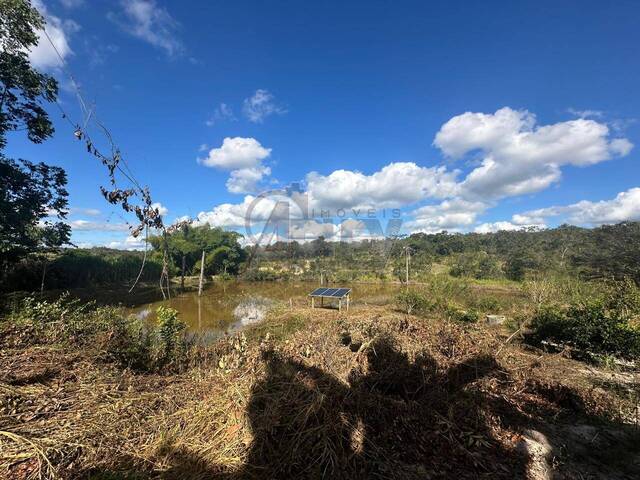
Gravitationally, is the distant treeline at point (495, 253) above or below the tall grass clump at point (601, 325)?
above

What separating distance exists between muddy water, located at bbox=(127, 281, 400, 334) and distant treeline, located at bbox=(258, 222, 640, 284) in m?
8.35

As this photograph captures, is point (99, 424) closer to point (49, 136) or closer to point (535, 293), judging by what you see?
point (535, 293)

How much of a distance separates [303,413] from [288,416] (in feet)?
0.52

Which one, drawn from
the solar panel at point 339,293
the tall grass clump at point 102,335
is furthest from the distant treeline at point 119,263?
the solar panel at point 339,293

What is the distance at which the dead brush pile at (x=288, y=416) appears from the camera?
2.38 metres

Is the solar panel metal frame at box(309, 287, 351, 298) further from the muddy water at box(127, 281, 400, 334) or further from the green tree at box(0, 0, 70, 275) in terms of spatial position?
the green tree at box(0, 0, 70, 275)

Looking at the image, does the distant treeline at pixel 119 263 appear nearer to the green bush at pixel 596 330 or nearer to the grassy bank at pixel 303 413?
the grassy bank at pixel 303 413

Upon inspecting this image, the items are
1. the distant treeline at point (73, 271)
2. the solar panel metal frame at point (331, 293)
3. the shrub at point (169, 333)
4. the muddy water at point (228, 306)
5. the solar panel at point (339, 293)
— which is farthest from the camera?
the distant treeline at point (73, 271)

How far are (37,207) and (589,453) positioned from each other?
19.6m

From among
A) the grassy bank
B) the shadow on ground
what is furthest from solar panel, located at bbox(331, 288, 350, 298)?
the shadow on ground

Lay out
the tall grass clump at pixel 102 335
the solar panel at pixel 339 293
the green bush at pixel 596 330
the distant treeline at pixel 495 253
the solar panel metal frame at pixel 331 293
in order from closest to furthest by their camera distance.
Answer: the tall grass clump at pixel 102 335 → the green bush at pixel 596 330 → the solar panel at pixel 339 293 → the solar panel metal frame at pixel 331 293 → the distant treeline at pixel 495 253

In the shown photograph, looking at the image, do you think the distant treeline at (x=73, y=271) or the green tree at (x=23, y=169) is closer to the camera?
the green tree at (x=23, y=169)

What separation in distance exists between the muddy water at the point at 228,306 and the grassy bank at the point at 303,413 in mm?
7910

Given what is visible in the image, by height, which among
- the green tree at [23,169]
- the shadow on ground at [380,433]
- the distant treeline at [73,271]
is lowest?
the shadow on ground at [380,433]
